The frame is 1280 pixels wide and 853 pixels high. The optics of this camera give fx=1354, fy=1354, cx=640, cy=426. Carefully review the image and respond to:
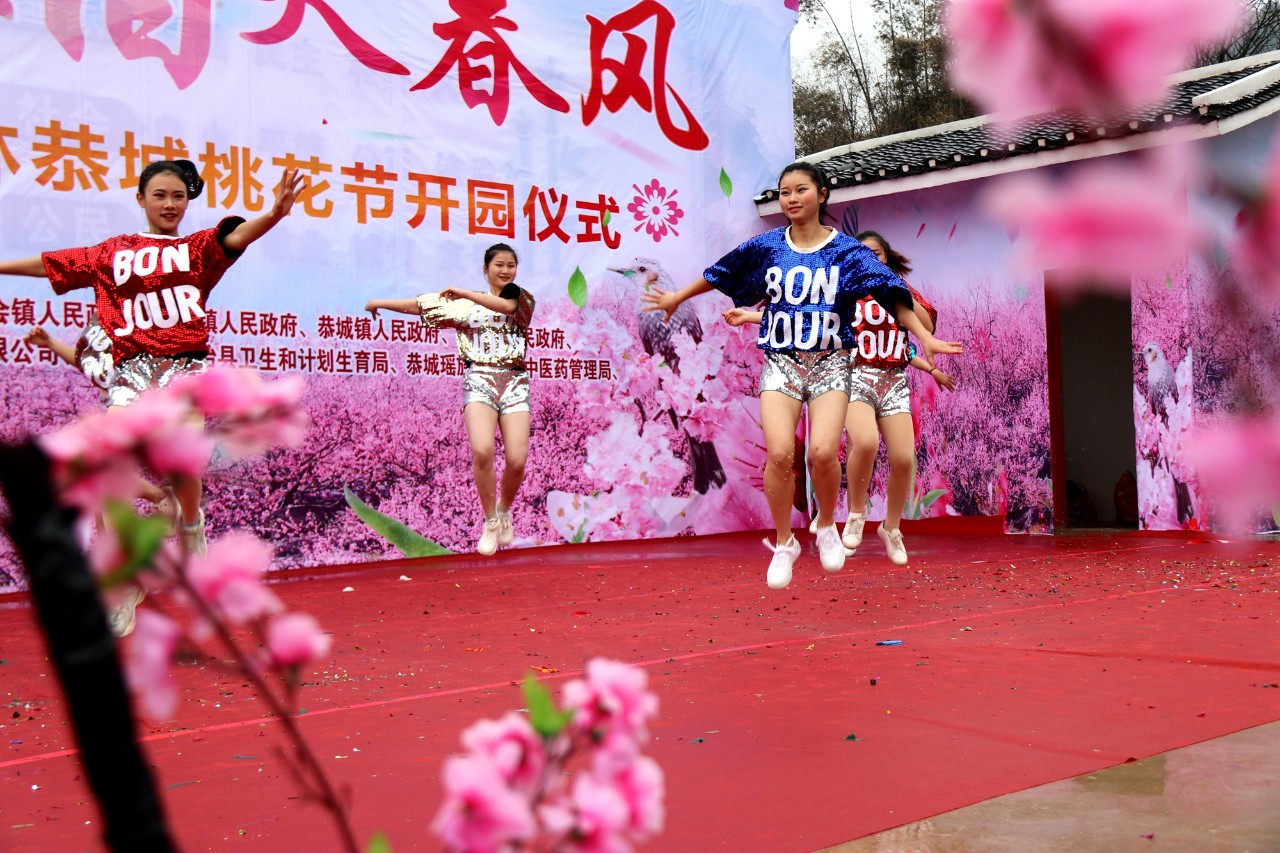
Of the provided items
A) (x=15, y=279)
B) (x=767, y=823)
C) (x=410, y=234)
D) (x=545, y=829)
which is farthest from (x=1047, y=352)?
(x=545, y=829)

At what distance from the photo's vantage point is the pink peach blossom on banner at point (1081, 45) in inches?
18.0

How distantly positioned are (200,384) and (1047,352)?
9864 mm

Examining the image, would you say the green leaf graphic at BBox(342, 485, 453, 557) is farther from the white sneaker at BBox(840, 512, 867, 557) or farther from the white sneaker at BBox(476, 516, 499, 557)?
the white sneaker at BBox(840, 512, 867, 557)

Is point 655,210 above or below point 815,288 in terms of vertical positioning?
above

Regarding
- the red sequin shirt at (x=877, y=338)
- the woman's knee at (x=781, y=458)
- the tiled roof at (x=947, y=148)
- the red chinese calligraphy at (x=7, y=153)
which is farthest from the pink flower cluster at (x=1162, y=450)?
the red chinese calligraphy at (x=7, y=153)

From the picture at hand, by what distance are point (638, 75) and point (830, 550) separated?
576 centimetres

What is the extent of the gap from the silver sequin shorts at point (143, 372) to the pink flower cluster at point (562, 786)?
14.7 feet

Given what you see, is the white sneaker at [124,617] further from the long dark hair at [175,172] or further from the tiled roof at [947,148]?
the tiled roof at [947,148]

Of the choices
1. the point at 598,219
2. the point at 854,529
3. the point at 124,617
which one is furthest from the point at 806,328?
the point at 598,219

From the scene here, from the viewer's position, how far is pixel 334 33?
28.1ft

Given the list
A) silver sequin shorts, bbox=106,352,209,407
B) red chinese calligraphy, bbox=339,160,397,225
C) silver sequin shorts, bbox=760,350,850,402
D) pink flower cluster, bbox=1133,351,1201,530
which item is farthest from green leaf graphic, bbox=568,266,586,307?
silver sequin shorts, bbox=106,352,209,407

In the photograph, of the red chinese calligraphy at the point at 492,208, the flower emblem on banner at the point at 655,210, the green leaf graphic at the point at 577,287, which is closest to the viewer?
the red chinese calligraphy at the point at 492,208

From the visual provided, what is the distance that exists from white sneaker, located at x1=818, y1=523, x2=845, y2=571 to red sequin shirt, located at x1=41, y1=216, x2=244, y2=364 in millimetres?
2599

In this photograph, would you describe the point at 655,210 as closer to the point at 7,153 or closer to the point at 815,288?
the point at 7,153
